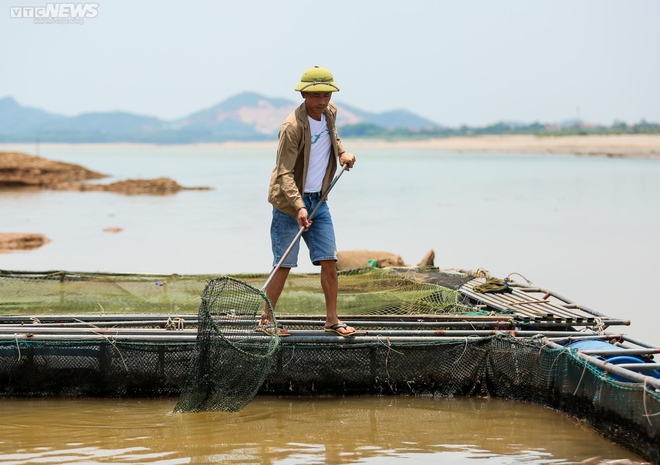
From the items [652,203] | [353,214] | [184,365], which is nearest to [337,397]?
[184,365]

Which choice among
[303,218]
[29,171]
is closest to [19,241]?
[303,218]

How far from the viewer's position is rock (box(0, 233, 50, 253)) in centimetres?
1633

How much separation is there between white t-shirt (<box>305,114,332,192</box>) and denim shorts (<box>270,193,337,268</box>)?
8 cm

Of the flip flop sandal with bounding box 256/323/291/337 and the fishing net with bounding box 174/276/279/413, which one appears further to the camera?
the flip flop sandal with bounding box 256/323/291/337

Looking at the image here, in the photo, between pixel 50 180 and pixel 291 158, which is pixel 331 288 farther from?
pixel 50 180

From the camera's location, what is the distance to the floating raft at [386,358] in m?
6.12

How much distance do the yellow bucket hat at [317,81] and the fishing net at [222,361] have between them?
138 centimetres

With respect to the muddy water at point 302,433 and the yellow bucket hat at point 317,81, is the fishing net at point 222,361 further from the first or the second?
the yellow bucket hat at point 317,81

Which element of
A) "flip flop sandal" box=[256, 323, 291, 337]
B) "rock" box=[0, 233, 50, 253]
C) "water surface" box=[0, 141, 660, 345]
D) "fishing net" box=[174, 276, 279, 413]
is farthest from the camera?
"rock" box=[0, 233, 50, 253]

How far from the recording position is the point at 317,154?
6.80m

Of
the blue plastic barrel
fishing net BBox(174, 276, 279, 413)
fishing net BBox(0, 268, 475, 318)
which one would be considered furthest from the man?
the blue plastic barrel

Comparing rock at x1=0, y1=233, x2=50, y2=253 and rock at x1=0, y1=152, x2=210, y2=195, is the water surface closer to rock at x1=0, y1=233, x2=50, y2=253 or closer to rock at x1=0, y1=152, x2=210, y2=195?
rock at x1=0, y1=233, x2=50, y2=253

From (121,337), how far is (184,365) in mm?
461

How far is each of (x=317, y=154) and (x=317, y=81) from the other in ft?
1.69
